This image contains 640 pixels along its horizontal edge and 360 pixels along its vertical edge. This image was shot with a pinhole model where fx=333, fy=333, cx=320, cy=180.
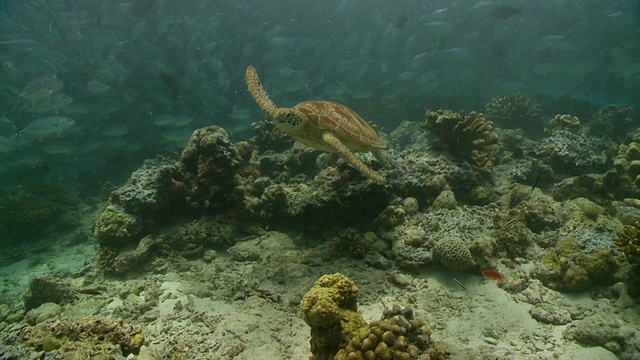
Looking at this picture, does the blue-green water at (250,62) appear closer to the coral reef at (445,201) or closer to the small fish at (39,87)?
the small fish at (39,87)

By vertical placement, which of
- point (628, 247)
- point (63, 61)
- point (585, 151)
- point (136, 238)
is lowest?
point (585, 151)

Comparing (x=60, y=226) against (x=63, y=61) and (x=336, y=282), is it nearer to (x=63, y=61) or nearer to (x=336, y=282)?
(x=336, y=282)

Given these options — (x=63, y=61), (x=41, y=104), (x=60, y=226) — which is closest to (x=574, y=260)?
(x=60, y=226)

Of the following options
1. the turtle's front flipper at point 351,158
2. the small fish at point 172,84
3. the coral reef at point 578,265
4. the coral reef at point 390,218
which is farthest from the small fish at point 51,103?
the coral reef at point 578,265

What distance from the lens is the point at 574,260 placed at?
14.2 feet

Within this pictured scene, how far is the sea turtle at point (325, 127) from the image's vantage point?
16.8 ft

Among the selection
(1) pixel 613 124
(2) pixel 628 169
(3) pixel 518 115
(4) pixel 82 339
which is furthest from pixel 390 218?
(1) pixel 613 124

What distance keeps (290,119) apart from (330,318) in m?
3.08

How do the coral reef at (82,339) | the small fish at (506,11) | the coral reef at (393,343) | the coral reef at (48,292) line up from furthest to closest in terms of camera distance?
1. the small fish at (506,11)
2. the coral reef at (48,292)
3. the coral reef at (82,339)
4. the coral reef at (393,343)

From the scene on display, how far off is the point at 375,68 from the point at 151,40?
44.1 ft

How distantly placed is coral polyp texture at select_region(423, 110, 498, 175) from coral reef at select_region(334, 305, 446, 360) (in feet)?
16.9

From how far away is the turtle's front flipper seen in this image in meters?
4.79

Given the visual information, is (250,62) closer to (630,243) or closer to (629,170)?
(629,170)

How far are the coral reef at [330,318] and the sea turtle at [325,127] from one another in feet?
6.65
